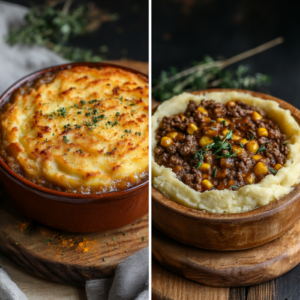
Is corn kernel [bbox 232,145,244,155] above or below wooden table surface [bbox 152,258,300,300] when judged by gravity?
above

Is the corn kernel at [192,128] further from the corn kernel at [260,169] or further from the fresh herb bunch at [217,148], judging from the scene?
the corn kernel at [260,169]

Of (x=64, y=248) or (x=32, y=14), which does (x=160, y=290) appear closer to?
(x=64, y=248)

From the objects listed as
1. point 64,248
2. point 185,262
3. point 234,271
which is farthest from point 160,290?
point 64,248

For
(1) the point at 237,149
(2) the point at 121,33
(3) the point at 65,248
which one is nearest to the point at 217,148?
(1) the point at 237,149

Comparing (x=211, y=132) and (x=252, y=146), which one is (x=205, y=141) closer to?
(x=211, y=132)

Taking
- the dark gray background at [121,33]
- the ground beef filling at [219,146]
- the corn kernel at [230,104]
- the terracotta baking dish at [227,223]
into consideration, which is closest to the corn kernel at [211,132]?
the ground beef filling at [219,146]

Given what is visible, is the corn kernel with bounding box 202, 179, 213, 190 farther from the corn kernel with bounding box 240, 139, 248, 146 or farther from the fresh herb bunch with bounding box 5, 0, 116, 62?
the fresh herb bunch with bounding box 5, 0, 116, 62

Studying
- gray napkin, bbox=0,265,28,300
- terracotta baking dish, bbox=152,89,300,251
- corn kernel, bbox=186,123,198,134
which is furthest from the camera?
corn kernel, bbox=186,123,198,134

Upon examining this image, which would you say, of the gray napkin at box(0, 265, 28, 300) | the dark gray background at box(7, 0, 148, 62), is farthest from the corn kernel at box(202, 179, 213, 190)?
the dark gray background at box(7, 0, 148, 62)
